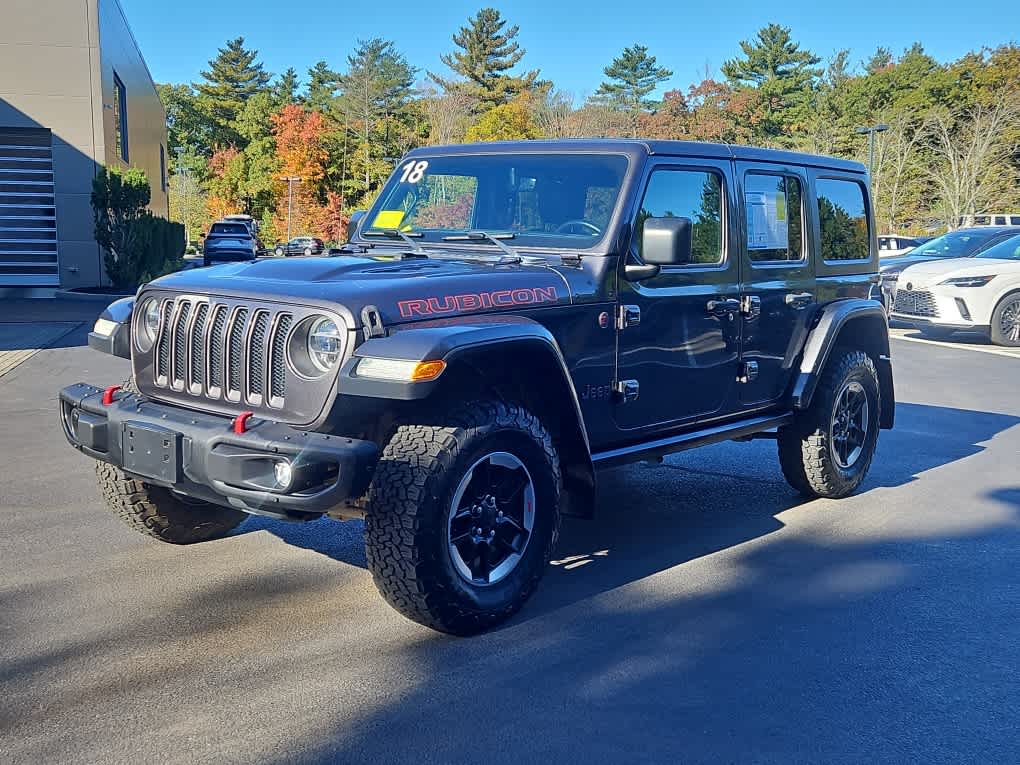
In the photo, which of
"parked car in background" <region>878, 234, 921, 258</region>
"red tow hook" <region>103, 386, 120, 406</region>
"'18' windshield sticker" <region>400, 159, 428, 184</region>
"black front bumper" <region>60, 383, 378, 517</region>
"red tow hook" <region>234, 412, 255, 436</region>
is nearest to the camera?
"black front bumper" <region>60, 383, 378, 517</region>

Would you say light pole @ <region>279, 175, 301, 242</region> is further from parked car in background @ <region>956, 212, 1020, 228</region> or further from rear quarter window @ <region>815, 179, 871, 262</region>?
rear quarter window @ <region>815, 179, 871, 262</region>

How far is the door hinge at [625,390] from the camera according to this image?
4910 millimetres

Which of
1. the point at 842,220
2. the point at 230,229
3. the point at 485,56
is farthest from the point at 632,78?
the point at 842,220

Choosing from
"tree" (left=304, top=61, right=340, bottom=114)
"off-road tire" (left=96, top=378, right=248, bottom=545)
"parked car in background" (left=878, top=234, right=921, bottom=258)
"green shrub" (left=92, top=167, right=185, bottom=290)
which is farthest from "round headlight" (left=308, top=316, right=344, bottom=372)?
"tree" (left=304, top=61, right=340, bottom=114)

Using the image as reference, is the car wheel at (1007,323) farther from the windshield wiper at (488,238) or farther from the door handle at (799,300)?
the windshield wiper at (488,238)

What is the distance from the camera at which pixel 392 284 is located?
163 inches

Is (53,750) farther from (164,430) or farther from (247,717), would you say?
(164,430)

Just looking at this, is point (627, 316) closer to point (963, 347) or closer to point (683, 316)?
point (683, 316)

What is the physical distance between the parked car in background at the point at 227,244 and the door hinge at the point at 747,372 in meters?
34.3

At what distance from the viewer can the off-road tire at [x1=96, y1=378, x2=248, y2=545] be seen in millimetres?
4863

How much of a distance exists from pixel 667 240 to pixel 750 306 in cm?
114

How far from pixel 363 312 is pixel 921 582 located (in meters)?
3.05

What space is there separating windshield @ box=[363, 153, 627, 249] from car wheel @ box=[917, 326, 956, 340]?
12.9m

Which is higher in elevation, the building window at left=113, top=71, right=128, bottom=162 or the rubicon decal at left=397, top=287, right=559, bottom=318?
the building window at left=113, top=71, right=128, bottom=162
